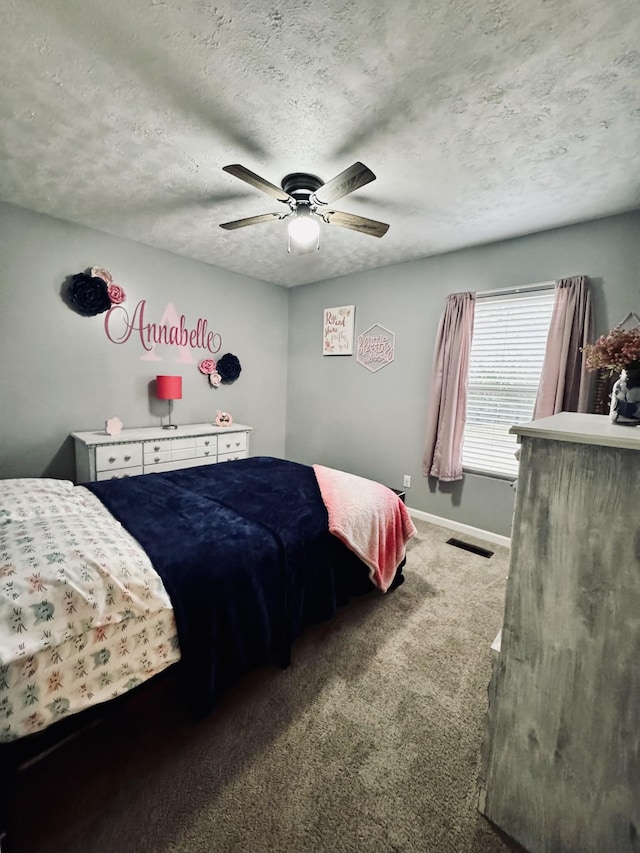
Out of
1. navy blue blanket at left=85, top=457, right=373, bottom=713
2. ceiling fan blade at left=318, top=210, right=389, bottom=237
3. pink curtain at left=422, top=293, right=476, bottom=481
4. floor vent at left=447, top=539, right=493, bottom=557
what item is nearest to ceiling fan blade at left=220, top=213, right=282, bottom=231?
ceiling fan blade at left=318, top=210, right=389, bottom=237

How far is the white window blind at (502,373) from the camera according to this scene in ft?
9.07

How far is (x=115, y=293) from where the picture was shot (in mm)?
3008

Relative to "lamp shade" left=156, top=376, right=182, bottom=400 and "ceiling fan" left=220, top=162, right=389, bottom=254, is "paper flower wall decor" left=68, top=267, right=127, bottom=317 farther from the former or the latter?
"ceiling fan" left=220, top=162, right=389, bottom=254

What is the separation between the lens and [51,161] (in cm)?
199

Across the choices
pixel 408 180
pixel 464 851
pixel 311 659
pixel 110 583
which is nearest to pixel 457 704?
pixel 464 851

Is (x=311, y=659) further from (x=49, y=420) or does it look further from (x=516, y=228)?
(x=516, y=228)

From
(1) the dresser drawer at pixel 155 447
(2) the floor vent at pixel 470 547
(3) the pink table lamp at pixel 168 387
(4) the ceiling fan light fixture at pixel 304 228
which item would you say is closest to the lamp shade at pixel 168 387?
(3) the pink table lamp at pixel 168 387

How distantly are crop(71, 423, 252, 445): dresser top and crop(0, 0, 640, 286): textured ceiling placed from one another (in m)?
1.79

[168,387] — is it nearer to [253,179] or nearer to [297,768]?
[253,179]

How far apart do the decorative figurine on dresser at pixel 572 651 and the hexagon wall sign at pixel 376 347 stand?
2835 mm

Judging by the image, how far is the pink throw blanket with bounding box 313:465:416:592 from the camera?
6.10 ft

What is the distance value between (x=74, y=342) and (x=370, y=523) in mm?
2917

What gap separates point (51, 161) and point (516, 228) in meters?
3.22

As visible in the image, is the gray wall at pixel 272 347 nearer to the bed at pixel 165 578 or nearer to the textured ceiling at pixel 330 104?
A: the textured ceiling at pixel 330 104
